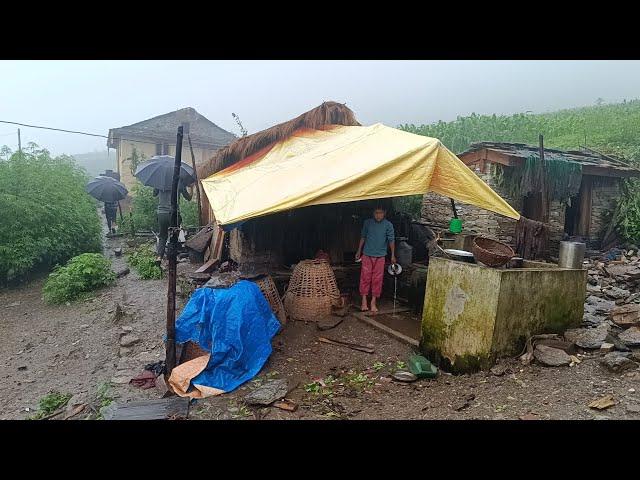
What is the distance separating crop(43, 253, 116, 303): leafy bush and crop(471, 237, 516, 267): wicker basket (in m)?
7.89

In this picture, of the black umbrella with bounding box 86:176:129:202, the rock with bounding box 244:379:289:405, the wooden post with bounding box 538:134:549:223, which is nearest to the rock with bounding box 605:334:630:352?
the rock with bounding box 244:379:289:405

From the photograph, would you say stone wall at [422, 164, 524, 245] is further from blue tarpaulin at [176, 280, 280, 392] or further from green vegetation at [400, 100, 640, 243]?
blue tarpaulin at [176, 280, 280, 392]

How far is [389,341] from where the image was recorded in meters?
5.61

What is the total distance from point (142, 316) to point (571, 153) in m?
10.7

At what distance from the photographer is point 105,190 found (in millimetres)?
14094

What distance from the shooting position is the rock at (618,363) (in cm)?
405

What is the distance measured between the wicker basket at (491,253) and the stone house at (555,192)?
4.07 m

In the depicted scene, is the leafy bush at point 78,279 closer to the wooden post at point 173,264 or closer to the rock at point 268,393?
the wooden post at point 173,264

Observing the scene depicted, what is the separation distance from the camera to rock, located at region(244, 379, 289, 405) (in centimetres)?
419

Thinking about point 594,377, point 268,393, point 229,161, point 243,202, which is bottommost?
point 268,393

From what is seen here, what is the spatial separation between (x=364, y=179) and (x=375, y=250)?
1818 millimetres

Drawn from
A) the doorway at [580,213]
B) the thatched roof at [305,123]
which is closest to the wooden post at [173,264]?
the thatched roof at [305,123]
